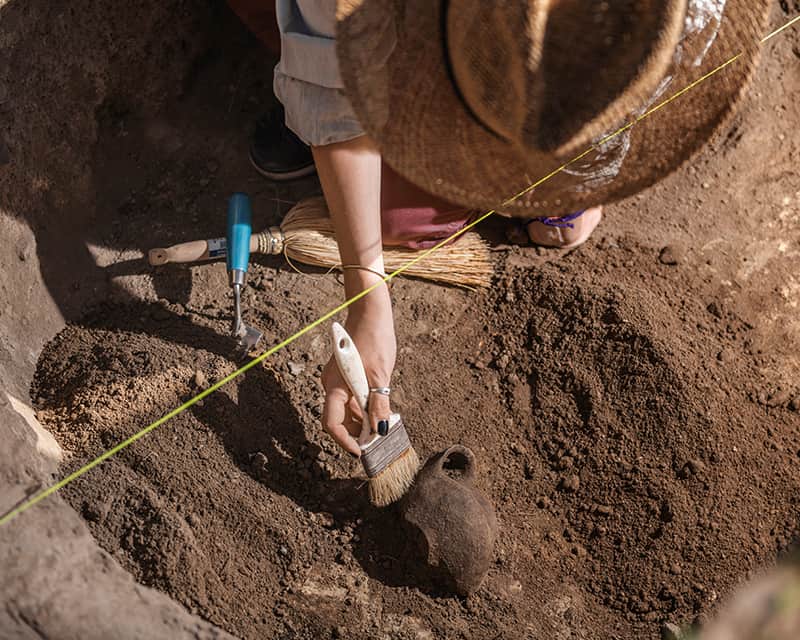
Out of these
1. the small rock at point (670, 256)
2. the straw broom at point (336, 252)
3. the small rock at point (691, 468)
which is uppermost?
the small rock at point (670, 256)

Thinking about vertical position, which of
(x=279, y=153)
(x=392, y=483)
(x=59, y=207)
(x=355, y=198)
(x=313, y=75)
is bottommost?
(x=392, y=483)

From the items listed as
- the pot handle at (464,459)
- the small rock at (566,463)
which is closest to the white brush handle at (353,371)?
the pot handle at (464,459)

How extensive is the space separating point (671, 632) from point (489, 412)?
1.86 feet

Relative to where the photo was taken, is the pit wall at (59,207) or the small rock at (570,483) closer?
the pit wall at (59,207)

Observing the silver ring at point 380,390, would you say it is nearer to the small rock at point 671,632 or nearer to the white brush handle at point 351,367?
the white brush handle at point 351,367

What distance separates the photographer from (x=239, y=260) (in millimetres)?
1814

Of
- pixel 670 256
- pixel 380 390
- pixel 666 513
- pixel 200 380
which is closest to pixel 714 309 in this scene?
pixel 670 256

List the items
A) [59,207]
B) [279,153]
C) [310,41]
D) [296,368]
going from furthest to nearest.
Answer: [279,153] → [59,207] → [296,368] → [310,41]

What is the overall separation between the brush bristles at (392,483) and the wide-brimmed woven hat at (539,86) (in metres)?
0.59

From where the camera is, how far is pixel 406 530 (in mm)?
1527

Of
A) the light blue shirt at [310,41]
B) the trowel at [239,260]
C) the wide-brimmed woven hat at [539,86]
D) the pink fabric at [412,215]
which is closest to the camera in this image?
the wide-brimmed woven hat at [539,86]

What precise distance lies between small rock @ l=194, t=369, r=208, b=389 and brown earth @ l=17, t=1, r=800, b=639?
1 cm

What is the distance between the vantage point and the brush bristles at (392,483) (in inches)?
61.7

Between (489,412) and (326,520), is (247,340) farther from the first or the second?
(489,412)
